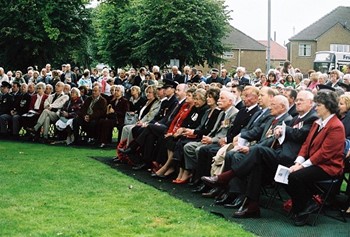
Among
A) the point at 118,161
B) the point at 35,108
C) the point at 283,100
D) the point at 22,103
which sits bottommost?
the point at 118,161

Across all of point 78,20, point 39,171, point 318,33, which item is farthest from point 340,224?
point 318,33

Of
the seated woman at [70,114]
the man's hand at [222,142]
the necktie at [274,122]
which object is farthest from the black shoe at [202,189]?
the seated woman at [70,114]

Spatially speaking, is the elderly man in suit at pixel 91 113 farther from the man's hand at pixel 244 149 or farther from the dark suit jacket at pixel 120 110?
the man's hand at pixel 244 149

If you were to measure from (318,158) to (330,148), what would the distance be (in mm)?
176

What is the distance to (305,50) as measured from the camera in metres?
72.9

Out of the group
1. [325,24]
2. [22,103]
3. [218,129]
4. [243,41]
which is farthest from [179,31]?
[243,41]

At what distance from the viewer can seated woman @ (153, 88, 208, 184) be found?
434 inches

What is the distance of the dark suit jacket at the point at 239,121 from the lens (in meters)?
9.71

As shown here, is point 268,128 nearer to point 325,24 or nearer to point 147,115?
point 147,115

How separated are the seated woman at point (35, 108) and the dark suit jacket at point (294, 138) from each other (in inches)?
384

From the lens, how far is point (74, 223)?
7570mm

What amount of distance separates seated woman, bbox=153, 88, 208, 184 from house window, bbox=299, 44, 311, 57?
207 ft

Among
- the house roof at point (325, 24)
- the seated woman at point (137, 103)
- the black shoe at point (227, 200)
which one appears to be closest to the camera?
the black shoe at point (227, 200)

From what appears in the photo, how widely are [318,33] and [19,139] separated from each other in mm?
59370
